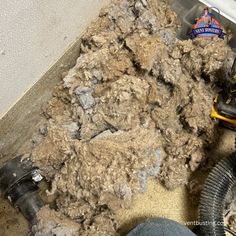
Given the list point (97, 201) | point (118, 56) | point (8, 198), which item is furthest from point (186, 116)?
point (8, 198)

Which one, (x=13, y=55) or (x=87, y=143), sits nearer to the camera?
(x=13, y=55)

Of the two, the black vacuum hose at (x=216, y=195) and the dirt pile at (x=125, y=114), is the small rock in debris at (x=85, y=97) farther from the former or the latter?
the black vacuum hose at (x=216, y=195)

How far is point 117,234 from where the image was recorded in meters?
1.39

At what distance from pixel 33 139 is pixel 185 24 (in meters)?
0.68

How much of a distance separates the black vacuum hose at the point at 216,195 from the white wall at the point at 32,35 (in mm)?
650

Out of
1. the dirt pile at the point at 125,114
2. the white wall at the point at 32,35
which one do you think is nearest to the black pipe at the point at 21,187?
the dirt pile at the point at 125,114

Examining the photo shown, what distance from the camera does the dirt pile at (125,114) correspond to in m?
1.36

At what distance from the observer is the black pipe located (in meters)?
1.39

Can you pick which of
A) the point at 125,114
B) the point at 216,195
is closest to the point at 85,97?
the point at 125,114

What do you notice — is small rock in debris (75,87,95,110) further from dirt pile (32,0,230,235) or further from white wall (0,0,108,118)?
white wall (0,0,108,118)

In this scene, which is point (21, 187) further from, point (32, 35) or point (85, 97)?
point (32, 35)

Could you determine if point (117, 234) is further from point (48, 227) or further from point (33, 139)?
point (33, 139)

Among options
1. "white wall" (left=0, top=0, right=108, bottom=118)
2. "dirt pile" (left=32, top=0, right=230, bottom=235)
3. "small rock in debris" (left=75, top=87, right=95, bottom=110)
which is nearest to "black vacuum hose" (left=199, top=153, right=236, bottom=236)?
"dirt pile" (left=32, top=0, right=230, bottom=235)

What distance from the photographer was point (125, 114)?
1.40 metres
